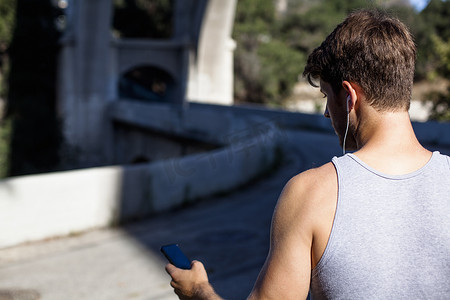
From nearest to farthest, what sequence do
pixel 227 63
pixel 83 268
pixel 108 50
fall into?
1. pixel 83 268
2. pixel 108 50
3. pixel 227 63

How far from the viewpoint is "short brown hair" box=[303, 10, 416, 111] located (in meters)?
1.51

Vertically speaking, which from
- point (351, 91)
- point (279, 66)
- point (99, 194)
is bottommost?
point (99, 194)

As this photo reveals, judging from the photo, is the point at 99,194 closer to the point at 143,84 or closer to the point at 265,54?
the point at 143,84

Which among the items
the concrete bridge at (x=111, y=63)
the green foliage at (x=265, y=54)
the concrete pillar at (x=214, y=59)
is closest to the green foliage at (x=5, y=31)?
the concrete bridge at (x=111, y=63)

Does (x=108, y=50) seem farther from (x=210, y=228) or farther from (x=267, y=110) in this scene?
(x=210, y=228)

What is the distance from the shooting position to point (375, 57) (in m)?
1.50

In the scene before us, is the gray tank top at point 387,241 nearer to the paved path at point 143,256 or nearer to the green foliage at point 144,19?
the paved path at point 143,256

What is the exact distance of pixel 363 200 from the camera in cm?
145

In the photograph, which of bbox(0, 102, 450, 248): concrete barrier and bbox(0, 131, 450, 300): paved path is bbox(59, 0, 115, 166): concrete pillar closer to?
bbox(0, 102, 450, 248): concrete barrier

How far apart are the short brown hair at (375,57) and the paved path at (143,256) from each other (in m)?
4.03

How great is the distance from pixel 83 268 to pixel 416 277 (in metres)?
5.56

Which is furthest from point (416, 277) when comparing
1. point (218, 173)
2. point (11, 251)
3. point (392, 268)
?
point (218, 173)

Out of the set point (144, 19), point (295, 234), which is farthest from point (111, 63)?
point (295, 234)

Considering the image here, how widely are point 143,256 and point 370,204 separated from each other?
5.76m
